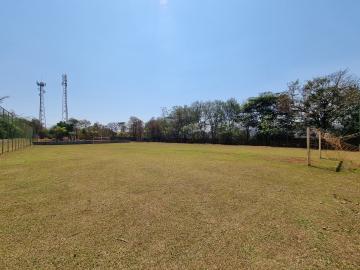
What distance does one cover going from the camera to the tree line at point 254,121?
35.0 metres

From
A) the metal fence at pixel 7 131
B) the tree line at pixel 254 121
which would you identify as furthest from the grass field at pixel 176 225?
the tree line at pixel 254 121

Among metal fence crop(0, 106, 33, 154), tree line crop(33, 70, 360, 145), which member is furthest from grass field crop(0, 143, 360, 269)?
tree line crop(33, 70, 360, 145)

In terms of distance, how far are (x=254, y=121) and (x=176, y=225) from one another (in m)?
44.5

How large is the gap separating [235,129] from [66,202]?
4468 cm

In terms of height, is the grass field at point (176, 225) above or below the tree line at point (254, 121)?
below

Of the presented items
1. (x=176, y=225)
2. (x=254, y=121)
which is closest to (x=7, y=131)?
(x=176, y=225)

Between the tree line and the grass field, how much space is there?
33.1 meters

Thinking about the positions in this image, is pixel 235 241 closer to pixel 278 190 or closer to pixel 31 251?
pixel 31 251

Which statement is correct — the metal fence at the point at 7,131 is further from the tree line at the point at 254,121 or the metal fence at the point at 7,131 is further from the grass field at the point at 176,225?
the tree line at the point at 254,121

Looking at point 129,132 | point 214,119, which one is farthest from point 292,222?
point 129,132

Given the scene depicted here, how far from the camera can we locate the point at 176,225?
13.5ft

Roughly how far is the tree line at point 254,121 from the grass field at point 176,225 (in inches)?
1302

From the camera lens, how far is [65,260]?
9.65 feet

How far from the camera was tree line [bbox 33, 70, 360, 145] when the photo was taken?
35000 millimetres
